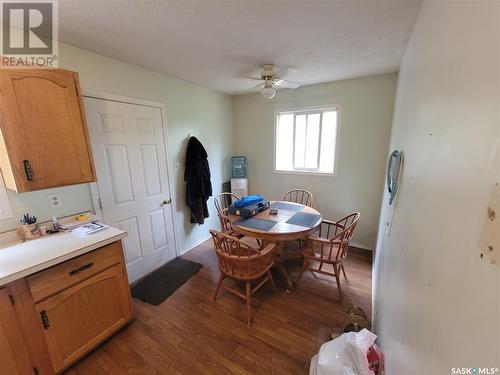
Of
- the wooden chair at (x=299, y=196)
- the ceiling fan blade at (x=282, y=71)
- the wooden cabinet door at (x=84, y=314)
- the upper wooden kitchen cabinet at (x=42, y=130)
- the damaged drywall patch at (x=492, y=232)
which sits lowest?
the wooden cabinet door at (x=84, y=314)

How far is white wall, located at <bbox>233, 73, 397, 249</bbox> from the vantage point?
2.70m

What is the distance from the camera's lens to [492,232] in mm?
377

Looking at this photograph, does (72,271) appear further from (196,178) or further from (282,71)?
(282,71)

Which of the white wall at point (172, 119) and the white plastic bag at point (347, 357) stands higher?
the white wall at point (172, 119)

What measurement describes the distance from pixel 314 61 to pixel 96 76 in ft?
6.96

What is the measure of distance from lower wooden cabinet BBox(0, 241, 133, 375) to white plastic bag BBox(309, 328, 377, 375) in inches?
61.7

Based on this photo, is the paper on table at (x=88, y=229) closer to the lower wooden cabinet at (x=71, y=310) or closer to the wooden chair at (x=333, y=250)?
the lower wooden cabinet at (x=71, y=310)

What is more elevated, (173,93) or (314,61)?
(314,61)

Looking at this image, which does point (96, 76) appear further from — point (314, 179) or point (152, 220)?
point (314, 179)

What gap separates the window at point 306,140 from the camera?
3.08 meters

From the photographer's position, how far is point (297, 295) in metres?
2.17

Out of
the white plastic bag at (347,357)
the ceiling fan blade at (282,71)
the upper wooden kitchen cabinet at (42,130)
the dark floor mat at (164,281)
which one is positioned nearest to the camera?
the white plastic bag at (347,357)

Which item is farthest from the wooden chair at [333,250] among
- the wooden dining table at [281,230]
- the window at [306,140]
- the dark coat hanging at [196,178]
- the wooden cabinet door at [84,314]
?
the wooden cabinet door at [84,314]

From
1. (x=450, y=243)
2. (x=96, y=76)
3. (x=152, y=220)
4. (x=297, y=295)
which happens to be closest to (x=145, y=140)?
(x=96, y=76)
